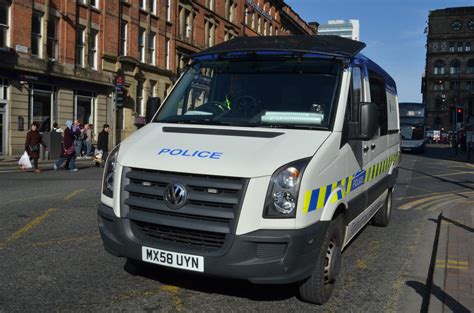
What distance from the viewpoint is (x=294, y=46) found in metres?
4.91

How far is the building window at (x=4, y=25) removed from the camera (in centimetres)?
2245

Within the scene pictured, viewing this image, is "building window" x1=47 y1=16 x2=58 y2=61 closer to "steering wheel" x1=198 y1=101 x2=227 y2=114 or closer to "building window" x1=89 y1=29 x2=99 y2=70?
"building window" x1=89 y1=29 x2=99 y2=70

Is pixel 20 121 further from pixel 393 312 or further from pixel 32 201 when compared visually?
pixel 393 312

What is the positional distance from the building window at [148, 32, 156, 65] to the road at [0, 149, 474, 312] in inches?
1086

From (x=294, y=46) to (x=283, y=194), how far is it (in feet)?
6.45

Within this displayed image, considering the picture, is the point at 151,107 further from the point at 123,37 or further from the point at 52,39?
the point at 123,37

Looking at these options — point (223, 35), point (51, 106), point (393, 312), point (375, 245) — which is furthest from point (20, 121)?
point (223, 35)

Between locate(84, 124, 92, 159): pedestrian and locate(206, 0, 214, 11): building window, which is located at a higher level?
locate(206, 0, 214, 11): building window

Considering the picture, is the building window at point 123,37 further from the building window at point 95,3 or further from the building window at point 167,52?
the building window at point 167,52

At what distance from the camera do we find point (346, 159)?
4410mm

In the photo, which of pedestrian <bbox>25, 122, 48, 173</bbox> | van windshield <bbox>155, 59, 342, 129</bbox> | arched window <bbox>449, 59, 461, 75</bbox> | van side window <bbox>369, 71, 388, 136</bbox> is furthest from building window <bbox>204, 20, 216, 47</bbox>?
arched window <bbox>449, 59, 461, 75</bbox>

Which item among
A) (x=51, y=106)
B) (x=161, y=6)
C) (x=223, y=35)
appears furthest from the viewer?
(x=223, y=35)

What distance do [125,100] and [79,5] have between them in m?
6.97

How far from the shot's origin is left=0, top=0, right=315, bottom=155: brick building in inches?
901
